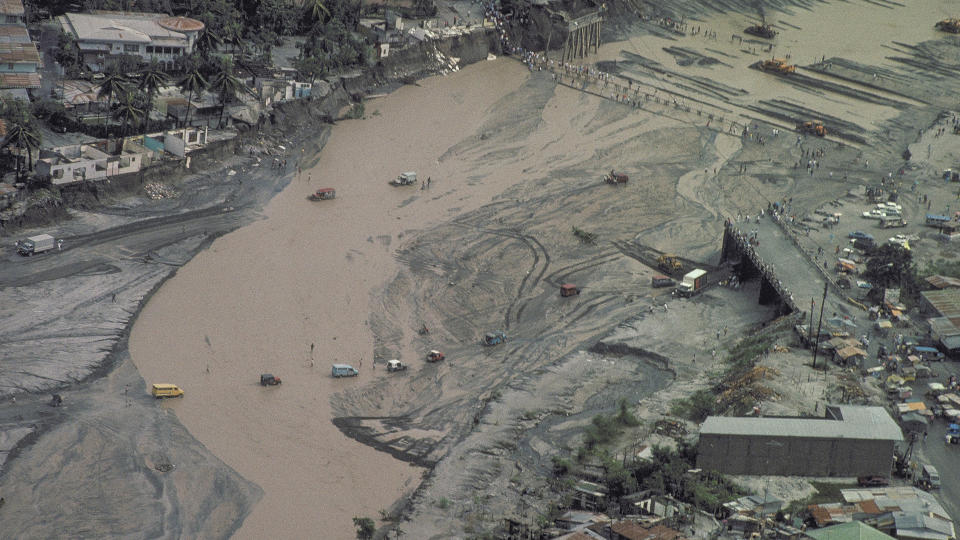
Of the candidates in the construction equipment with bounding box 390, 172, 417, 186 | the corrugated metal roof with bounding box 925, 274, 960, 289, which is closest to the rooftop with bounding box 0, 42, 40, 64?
the construction equipment with bounding box 390, 172, 417, 186

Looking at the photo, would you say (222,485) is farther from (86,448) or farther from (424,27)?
(424,27)

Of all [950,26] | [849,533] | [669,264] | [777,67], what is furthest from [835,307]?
[950,26]

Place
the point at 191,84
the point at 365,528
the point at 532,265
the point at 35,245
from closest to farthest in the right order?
the point at 365,528 < the point at 35,245 < the point at 532,265 < the point at 191,84

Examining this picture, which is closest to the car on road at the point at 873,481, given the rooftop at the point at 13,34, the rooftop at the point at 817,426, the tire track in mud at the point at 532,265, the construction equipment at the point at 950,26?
the rooftop at the point at 817,426

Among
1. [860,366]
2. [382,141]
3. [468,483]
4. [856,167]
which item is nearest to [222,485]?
[468,483]

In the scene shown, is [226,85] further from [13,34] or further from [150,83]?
[13,34]

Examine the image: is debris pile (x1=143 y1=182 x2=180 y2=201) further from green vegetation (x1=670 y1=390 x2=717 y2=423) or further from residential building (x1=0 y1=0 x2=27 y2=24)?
green vegetation (x1=670 y1=390 x2=717 y2=423)

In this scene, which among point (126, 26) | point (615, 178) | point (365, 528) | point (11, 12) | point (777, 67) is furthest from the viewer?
point (777, 67)
